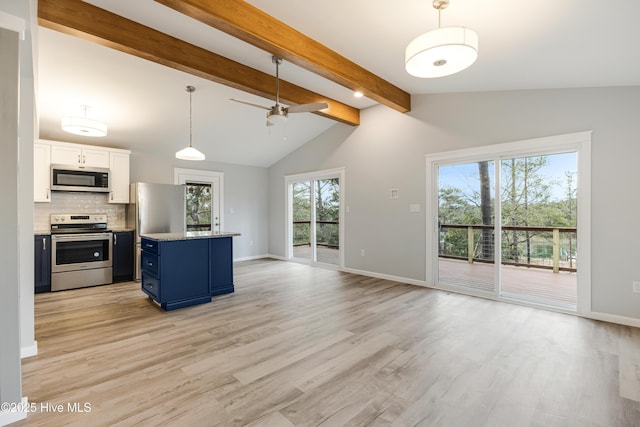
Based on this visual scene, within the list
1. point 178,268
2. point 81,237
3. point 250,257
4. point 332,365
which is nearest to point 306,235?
point 250,257

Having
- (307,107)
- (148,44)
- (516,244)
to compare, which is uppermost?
(148,44)

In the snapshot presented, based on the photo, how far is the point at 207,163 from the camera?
21.9 feet

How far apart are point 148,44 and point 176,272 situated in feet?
8.31

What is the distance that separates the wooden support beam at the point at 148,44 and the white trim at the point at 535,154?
249cm

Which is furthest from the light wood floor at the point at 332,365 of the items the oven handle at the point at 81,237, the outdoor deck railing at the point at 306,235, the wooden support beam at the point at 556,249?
the outdoor deck railing at the point at 306,235

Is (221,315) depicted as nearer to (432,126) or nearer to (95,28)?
(95,28)

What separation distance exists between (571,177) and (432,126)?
1878 millimetres

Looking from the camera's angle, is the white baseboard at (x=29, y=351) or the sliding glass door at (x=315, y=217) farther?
the sliding glass door at (x=315, y=217)

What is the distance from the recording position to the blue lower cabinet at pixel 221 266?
165 inches

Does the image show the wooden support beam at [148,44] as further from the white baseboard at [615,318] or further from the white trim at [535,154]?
the white baseboard at [615,318]

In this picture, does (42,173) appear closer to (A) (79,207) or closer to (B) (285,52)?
(A) (79,207)

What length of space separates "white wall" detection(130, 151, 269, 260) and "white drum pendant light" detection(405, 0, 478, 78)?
215 inches

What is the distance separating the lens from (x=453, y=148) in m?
4.37

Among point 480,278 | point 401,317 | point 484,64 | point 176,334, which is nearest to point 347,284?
point 401,317
